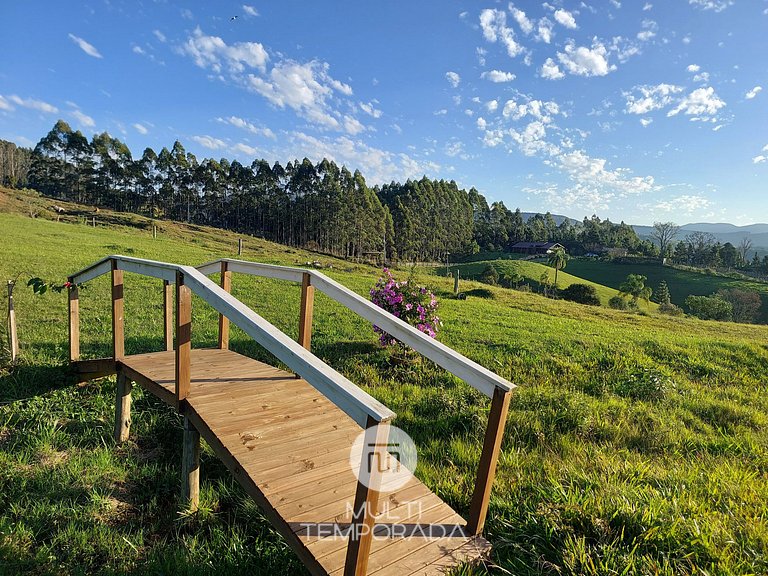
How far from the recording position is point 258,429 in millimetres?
3307

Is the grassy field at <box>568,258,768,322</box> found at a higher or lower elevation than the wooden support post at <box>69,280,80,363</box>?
lower

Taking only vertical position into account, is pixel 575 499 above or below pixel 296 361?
below

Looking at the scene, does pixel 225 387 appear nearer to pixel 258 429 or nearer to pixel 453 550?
pixel 258 429

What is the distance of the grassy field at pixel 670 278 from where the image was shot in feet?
159

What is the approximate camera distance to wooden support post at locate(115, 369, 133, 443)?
4238mm

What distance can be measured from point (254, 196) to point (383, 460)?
225 ft

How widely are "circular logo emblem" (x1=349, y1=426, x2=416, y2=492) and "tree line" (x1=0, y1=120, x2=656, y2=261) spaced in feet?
168

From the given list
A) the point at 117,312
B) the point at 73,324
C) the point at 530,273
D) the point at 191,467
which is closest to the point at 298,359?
the point at 191,467

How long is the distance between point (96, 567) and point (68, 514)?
1.99 ft

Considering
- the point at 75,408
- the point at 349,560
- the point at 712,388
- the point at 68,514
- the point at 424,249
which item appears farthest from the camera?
the point at 424,249

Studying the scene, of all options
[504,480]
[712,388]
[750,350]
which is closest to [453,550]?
[504,480]

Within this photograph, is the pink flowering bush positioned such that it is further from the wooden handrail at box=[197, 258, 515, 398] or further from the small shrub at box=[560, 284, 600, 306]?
the small shrub at box=[560, 284, 600, 306]

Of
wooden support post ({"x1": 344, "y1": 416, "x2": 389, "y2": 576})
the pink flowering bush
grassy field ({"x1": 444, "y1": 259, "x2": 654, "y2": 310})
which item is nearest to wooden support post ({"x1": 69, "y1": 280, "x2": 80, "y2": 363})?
the pink flowering bush

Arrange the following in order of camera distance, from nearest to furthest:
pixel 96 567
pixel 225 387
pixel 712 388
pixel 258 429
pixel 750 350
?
pixel 96 567
pixel 258 429
pixel 225 387
pixel 712 388
pixel 750 350
